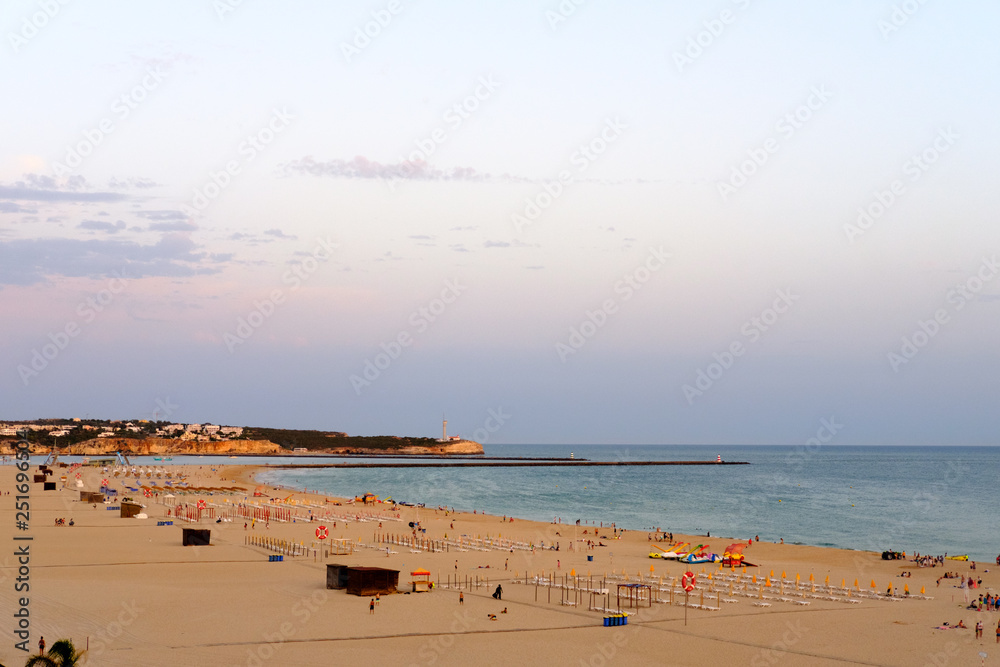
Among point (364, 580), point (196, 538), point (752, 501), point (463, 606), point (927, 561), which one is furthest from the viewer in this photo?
point (752, 501)

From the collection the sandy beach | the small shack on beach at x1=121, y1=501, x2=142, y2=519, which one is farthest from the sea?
the small shack on beach at x1=121, y1=501, x2=142, y2=519

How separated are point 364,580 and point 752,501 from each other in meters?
81.2

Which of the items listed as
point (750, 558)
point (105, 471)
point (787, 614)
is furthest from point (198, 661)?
point (105, 471)

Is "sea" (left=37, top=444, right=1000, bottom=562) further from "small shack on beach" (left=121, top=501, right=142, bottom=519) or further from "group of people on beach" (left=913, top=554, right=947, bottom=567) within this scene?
"small shack on beach" (left=121, top=501, right=142, bottom=519)

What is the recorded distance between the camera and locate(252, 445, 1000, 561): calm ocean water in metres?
73.1

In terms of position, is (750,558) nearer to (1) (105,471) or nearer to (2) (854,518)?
(2) (854,518)

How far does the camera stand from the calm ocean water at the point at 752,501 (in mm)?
73125

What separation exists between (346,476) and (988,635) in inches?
5516

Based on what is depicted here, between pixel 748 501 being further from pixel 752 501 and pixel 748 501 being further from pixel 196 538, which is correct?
pixel 196 538

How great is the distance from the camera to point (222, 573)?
40250 mm

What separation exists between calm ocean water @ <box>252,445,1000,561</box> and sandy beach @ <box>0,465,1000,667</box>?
18313mm

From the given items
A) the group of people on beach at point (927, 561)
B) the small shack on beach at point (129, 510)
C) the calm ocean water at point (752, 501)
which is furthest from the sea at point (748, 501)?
the small shack on beach at point (129, 510)

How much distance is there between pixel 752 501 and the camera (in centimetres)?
10756

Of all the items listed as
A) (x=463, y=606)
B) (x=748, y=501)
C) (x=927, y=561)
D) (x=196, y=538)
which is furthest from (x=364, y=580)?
(x=748, y=501)
